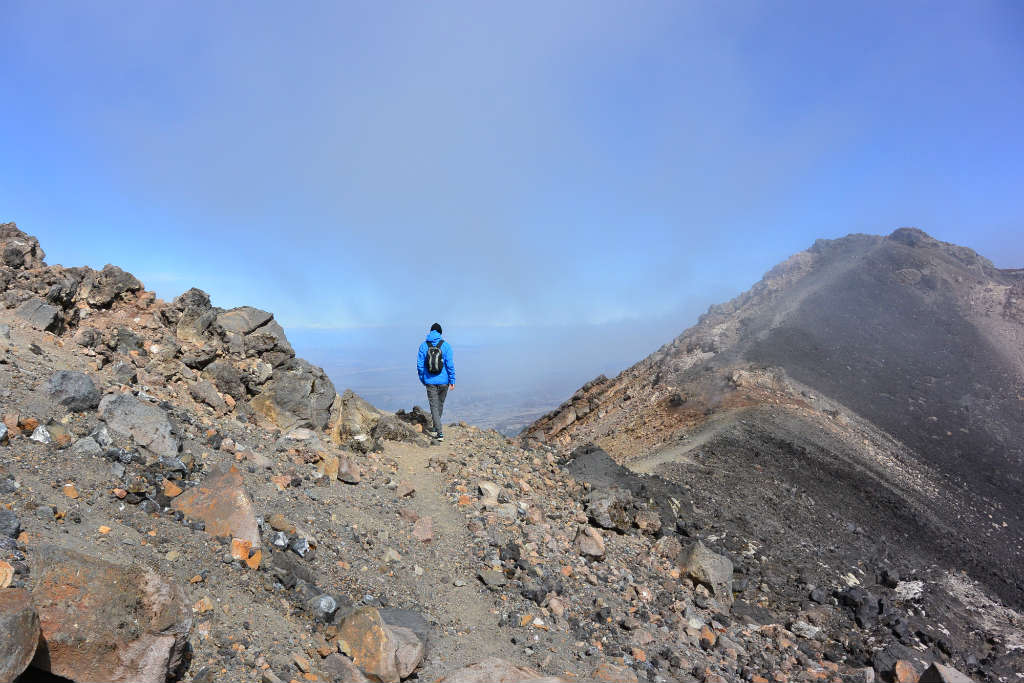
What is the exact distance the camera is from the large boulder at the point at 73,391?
617 cm

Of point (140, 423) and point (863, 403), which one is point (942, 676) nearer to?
point (140, 423)

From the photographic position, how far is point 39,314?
8641mm

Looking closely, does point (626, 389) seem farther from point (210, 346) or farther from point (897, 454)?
point (210, 346)

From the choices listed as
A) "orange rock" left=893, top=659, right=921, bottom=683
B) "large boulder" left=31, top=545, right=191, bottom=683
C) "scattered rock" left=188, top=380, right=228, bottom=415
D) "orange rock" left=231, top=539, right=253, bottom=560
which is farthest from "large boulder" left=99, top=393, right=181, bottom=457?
"orange rock" left=893, top=659, right=921, bottom=683

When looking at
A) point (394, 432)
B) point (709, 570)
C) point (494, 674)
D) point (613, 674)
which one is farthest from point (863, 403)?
point (494, 674)

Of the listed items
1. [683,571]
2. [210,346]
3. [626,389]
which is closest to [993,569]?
[683,571]

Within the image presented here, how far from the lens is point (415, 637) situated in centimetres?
530

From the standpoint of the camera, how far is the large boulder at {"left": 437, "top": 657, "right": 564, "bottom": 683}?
493 cm

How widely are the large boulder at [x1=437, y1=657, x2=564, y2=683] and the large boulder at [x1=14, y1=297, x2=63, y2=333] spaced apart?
865 centimetres

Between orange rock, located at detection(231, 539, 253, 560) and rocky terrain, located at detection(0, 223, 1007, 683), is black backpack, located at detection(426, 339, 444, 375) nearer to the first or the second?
rocky terrain, located at detection(0, 223, 1007, 683)

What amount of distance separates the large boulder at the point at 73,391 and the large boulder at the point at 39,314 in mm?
3148

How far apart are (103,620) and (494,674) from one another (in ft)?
10.9

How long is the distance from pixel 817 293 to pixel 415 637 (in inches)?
1036

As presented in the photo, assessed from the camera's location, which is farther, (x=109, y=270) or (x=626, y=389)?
(x=626, y=389)
